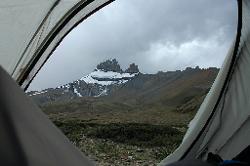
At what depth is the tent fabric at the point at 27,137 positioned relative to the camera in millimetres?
1390

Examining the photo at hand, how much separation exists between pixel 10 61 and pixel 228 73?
291 cm

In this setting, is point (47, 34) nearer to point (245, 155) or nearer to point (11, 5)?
point (11, 5)

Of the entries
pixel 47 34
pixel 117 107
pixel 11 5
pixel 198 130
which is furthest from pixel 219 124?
pixel 117 107

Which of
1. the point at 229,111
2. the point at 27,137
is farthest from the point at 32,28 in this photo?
the point at 27,137

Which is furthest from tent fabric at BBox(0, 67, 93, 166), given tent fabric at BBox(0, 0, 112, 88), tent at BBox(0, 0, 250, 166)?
tent fabric at BBox(0, 0, 112, 88)

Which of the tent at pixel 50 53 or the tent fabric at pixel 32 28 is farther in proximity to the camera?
the tent fabric at pixel 32 28

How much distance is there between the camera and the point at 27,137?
1.48 m

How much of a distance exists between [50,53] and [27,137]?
3.59m

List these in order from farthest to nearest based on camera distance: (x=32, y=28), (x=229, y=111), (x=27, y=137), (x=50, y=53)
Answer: (x=229, y=111), (x=50, y=53), (x=32, y=28), (x=27, y=137)

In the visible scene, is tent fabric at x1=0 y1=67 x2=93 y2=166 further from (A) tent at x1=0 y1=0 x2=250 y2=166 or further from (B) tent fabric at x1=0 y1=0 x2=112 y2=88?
(B) tent fabric at x1=0 y1=0 x2=112 y2=88

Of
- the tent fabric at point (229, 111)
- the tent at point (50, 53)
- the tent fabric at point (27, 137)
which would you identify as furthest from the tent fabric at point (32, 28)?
the tent fabric at point (27, 137)

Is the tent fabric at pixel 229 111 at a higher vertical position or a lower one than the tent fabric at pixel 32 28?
lower

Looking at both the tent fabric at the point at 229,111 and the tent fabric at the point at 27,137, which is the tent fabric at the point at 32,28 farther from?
the tent fabric at the point at 27,137

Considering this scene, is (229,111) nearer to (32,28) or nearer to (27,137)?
(32,28)
